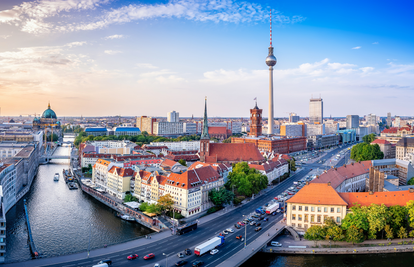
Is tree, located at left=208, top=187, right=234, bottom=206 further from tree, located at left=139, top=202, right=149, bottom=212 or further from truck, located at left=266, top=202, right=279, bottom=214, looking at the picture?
tree, located at left=139, top=202, right=149, bottom=212

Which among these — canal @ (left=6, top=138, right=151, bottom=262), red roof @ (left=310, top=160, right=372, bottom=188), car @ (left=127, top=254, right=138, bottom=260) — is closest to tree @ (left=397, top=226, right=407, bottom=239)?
red roof @ (left=310, top=160, right=372, bottom=188)

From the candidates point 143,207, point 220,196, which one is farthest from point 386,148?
point 143,207

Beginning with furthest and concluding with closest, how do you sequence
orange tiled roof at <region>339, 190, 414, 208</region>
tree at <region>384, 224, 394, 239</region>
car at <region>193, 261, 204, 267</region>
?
orange tiled roof at <region>339, 190, 414, 208</region> < tree at <region>384, 224, 394, 239</region> < car at <region>193, 261, 204, 267</region>

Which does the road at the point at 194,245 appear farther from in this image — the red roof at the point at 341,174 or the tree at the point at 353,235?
the red roof at the point at 341,174

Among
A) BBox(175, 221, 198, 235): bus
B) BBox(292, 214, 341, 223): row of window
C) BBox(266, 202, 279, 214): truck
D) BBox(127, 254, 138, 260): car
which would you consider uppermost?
BBox(292, 214, 341, 223): row of window

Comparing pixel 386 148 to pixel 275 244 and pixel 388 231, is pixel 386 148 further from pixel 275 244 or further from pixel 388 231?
pixel 275 244

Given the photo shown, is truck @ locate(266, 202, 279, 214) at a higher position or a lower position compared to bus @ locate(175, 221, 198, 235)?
higher

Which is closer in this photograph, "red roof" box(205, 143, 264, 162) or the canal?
the canal

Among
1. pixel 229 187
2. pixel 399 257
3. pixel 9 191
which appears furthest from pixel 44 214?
pixel 399 257
